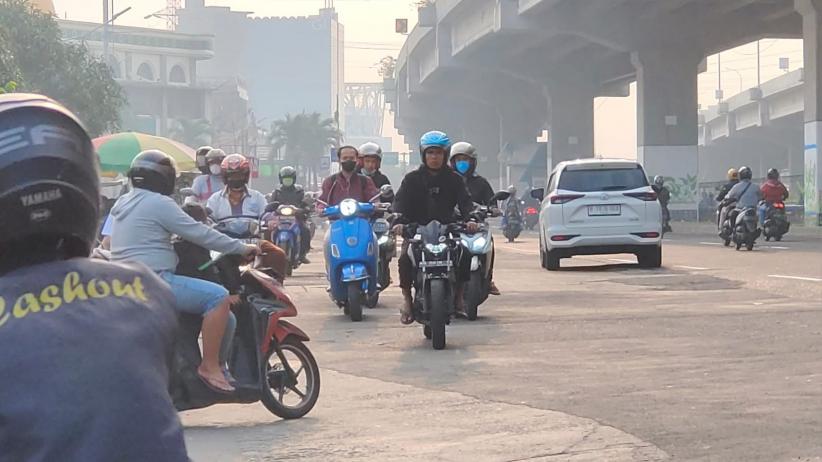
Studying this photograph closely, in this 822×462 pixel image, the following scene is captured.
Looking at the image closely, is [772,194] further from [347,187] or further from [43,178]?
[43,178]

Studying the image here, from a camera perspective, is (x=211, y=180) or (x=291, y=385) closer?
(x=291, y=385)

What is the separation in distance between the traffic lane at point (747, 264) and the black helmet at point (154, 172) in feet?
26.6

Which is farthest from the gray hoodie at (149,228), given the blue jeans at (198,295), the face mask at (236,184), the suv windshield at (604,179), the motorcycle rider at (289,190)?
the suv windshield at (604,179)

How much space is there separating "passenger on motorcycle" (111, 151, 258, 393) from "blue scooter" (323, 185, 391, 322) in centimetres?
577

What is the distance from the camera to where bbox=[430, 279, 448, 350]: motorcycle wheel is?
11.2m

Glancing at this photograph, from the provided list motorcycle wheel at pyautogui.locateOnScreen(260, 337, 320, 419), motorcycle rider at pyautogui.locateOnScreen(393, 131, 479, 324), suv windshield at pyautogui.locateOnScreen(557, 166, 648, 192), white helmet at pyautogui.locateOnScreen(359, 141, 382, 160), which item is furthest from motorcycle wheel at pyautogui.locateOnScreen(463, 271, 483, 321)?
suv windshield at pyautogui.locateOnScreen(557, 166, 648, 192)

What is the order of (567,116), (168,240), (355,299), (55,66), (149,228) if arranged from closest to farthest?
1. (149,228)
2. (168,240)
3. (355,299)
4. (55,66)
5. (567,116)

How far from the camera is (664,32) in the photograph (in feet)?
172

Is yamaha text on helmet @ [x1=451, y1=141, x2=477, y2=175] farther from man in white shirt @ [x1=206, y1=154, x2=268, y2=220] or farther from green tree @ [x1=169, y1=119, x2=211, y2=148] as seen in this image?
green tree @ [x1=169, y1=119, x2=211, y2=148]

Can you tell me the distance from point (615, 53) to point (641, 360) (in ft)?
178

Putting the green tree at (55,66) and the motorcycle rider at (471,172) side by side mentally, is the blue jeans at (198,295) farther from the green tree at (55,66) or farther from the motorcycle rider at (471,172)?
the green tree at (55,66)

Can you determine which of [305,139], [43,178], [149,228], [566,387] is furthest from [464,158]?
[305,139]

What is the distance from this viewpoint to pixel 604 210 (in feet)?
71.6

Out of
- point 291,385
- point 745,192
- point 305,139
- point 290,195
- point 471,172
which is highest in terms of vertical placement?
point 305,139
